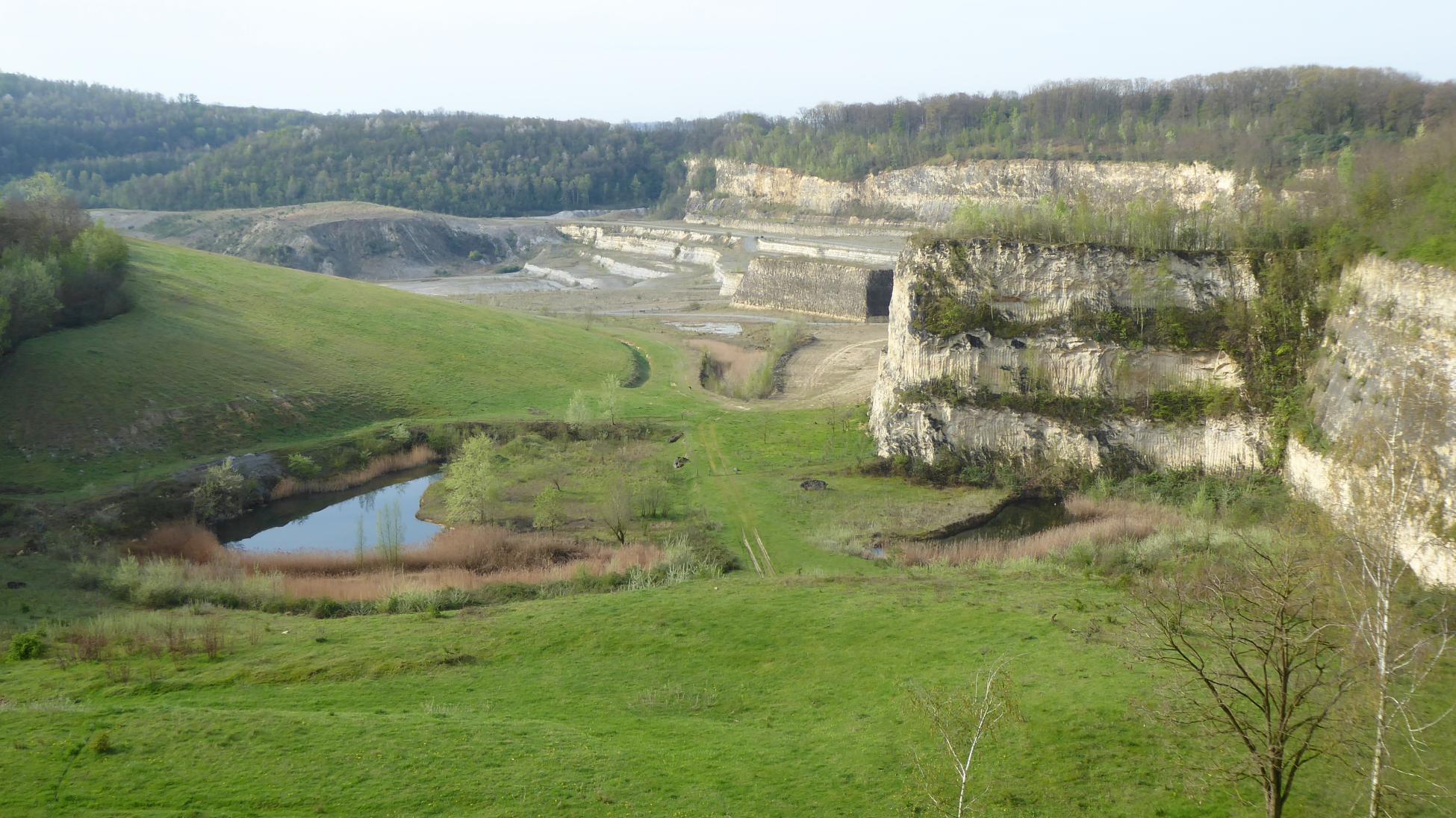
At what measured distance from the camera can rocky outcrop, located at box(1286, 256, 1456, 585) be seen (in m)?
25.9

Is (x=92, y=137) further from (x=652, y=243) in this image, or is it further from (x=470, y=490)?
(x=470, y=490)

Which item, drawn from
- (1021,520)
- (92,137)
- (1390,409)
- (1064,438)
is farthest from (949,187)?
(92,137)

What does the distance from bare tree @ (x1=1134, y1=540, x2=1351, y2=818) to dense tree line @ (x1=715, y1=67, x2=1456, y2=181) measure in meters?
70.6

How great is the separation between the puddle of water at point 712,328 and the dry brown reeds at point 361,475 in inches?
1308

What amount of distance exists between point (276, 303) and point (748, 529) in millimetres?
39455

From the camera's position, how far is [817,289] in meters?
86.1

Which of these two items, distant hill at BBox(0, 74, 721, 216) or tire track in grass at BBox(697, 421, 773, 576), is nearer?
tire track in grass at BBox(697, 421, 773, 576)

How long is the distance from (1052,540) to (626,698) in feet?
62.8

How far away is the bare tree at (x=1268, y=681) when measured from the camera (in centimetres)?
1324

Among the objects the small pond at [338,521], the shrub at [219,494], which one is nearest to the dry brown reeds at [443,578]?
the small pond at [338,521]

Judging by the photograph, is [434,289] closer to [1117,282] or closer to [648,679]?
[1117,282]

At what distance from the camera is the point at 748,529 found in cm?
3722

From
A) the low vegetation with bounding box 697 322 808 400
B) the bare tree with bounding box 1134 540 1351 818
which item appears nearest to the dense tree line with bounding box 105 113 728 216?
the low vegetation with bounding box 697 322 808 400

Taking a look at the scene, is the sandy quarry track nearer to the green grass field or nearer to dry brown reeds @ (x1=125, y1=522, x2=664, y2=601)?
the green grass field
